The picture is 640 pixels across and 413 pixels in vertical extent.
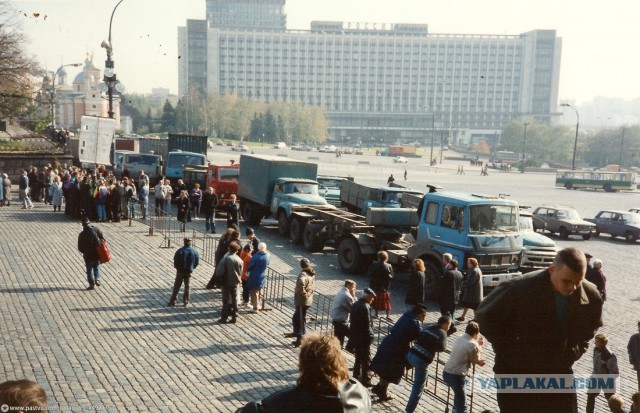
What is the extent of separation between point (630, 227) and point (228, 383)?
24.8 meters

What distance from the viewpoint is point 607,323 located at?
14.6 metres

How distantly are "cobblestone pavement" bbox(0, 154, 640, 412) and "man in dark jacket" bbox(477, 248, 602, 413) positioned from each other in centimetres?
617

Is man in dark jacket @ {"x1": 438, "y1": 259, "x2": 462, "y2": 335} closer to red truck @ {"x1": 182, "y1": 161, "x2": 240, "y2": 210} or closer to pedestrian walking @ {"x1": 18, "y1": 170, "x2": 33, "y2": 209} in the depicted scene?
red truck @ {"x1": 182, "y1": 161, "x2": 240, "y2": 210}

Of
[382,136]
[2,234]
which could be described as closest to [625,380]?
[2,234]

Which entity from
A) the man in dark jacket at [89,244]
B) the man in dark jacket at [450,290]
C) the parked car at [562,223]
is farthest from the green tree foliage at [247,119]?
the man in dark jacket at [450,290]

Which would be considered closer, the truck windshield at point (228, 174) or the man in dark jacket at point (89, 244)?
the man in dark jacket at point (89, 244)

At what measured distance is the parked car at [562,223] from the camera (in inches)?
1126

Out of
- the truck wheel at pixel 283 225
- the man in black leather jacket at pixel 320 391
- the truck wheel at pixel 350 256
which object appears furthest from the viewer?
the truck wheel at pixel 283 225

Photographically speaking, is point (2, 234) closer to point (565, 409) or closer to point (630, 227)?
point (565, 409)

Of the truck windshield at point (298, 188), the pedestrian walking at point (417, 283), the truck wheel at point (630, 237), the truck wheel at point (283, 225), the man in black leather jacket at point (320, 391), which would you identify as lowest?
the truck wheel at point (630, 237)

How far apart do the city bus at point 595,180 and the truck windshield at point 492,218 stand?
2096 inches

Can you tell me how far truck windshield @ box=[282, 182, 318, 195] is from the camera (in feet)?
81.6

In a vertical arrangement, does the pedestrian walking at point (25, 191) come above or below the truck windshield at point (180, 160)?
below

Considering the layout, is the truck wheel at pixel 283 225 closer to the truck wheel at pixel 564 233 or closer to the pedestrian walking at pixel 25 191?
the pedestrian walking at pixel 25 191
